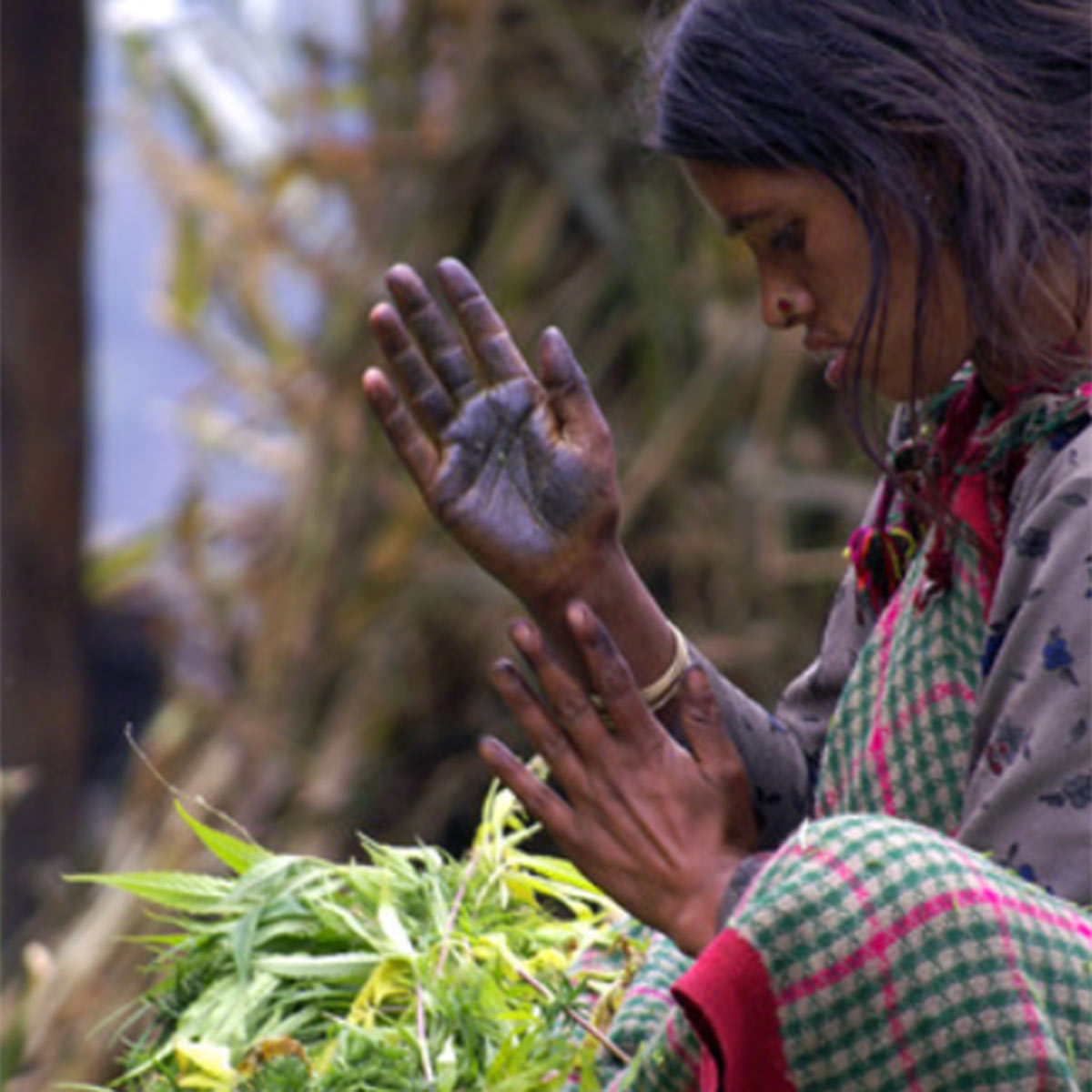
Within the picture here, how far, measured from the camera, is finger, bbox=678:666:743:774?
Answer: 176 centimetres

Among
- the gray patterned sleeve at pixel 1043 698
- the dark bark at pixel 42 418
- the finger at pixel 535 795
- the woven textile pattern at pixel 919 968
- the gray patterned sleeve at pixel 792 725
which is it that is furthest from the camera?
the dark bark at pixel 42 418

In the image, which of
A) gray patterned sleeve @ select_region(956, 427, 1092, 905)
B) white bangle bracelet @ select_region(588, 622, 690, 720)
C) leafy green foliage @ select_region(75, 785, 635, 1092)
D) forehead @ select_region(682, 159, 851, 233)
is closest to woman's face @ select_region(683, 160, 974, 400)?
forehead @ select_region(682, 159, 851, 233)

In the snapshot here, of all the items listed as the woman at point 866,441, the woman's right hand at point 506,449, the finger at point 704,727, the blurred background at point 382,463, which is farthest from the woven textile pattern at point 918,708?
the blurred background at point 382,463

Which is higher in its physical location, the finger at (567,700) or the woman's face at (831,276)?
the woman's face at (831,276)

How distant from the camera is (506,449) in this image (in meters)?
1.80

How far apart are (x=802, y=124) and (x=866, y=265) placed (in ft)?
0.38

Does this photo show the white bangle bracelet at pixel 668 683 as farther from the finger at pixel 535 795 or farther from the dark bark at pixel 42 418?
the dark bark at pixel 42 418

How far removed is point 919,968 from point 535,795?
14.1 inches

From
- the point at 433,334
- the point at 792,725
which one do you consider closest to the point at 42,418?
the point at 792,725

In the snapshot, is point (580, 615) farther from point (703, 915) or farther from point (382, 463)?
point (382, 463)

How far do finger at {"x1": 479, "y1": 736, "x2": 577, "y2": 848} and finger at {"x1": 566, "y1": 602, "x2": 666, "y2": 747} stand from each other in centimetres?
7

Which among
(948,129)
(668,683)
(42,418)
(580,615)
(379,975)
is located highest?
(948,129)

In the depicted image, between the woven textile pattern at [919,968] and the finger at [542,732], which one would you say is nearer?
the woven textile pattern at [919,968]

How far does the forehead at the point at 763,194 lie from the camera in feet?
5.93
